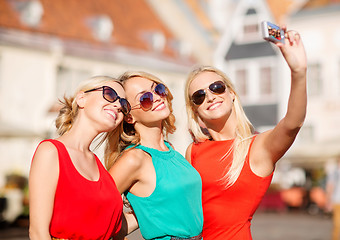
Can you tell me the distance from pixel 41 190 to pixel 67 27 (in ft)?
64.6

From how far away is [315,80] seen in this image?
24.2 m

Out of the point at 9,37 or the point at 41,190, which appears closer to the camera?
the point at 41,190

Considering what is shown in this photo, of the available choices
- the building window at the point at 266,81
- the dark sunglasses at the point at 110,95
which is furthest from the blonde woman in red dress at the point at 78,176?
the building window at the point at 266,81

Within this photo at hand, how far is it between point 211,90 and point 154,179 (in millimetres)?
714

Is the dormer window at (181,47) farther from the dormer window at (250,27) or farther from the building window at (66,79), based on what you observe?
the building window at (66,79)

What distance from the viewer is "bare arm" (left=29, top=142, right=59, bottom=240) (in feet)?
7.30

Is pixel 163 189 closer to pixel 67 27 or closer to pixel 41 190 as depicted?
pixel 41 190

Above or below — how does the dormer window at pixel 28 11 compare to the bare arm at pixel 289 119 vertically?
above

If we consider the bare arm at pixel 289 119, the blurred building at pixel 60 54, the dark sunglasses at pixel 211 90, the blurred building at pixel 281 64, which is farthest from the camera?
the blurred building at pixel 281 64

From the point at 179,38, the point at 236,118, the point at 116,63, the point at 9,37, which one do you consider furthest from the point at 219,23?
the point at 236,118

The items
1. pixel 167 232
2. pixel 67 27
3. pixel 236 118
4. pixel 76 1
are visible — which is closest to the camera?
pixel 167 232

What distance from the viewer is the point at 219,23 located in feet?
110

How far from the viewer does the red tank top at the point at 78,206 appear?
7.53ft


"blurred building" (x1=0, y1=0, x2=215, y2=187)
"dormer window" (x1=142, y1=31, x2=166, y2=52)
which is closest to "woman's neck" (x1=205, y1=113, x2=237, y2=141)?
"blurred building" (x1=0, y1=0, x2=215, y2=187)
